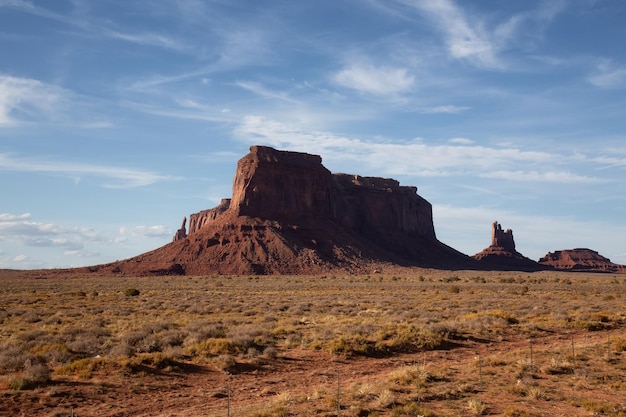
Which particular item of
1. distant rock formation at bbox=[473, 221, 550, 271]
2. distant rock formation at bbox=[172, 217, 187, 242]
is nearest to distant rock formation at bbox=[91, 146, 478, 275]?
distant rock formation at bbox=[473, 221, 550, 271]

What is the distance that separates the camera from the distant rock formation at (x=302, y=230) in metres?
93.4

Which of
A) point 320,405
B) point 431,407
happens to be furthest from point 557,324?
point 320,405

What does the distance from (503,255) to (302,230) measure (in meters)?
78.8

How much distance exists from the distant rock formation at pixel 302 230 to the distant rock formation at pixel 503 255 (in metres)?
18.5

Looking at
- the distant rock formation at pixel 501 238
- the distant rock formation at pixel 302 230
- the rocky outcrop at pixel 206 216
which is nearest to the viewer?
the distant rock formation at pixel 302 230

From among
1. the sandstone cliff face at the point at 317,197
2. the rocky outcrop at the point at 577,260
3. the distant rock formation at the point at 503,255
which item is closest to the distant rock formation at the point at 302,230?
the sandstone cliff face at the point at 317,197

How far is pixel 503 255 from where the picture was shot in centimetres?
15425

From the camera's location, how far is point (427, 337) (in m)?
19.6

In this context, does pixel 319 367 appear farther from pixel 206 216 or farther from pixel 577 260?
pixel 577 260

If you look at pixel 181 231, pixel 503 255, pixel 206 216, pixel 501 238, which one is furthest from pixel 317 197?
pixel 181 231

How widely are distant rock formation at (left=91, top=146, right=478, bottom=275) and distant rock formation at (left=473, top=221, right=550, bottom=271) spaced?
18494 mm

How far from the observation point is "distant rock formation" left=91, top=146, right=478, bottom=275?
93.4 metres

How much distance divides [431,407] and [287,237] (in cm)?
9059

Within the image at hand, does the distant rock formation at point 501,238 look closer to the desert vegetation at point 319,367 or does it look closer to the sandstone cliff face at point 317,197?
the sandstone cliff face at point 317,197
